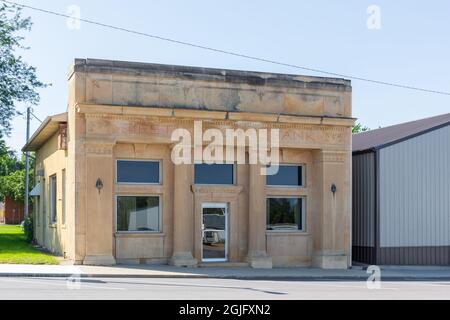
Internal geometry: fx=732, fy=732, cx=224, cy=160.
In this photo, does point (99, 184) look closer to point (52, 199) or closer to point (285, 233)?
point (285, 233)

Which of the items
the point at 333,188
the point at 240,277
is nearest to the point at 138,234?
the point at 240,277

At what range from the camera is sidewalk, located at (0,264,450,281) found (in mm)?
19578

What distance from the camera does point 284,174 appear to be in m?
24.8

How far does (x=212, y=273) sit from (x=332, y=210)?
5465mm

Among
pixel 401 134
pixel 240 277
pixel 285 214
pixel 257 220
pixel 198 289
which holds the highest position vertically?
pixel 401 134

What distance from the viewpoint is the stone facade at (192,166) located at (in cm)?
2209

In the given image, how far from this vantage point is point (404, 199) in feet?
86.3

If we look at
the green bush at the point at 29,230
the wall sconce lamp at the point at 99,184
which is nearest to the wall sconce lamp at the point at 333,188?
the wall sconce lamp at the point at 99,184

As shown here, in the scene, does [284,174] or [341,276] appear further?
[284,174]

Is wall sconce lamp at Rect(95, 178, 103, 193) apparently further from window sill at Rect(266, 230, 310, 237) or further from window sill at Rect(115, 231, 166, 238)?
window sill at Rect(266, 230, 310, 237)
